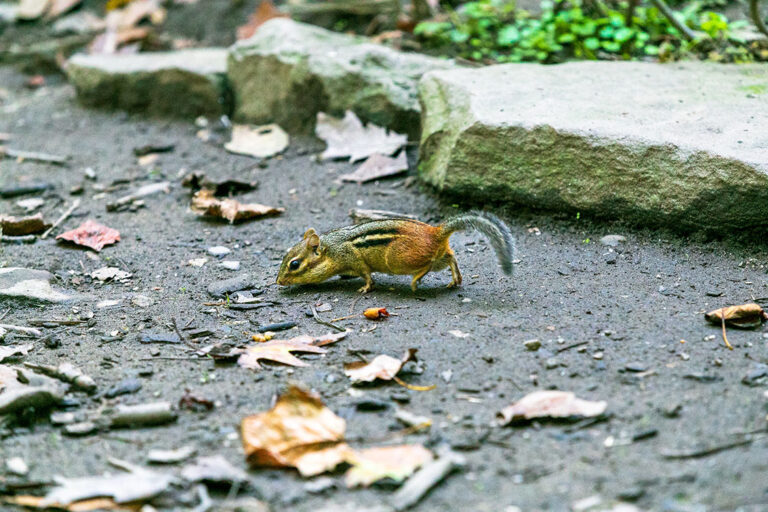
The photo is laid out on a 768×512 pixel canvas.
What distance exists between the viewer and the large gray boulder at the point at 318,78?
634 centimetres

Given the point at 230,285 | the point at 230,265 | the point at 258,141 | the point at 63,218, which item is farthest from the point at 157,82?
the point at 230,285

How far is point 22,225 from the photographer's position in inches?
214

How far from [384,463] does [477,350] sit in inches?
36.2

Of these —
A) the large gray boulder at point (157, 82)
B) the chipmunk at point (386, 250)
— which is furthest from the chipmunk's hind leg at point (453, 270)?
the large gray boulder at point (157, 82)

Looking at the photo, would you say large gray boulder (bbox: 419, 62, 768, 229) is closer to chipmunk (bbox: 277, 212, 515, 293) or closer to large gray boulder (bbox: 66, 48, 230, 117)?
chipmunk (bbox: 277, 212, 515, 293)

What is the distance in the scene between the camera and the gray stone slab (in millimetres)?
4391

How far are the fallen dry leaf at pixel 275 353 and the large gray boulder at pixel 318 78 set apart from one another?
115 inches

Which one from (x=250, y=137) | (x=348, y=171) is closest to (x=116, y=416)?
(x=348, y=171)

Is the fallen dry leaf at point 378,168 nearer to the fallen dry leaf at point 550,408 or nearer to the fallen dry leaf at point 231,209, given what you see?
the fallen dry leaf at point 231,209

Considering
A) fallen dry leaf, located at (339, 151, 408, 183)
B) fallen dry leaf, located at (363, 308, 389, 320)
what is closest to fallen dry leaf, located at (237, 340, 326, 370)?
fallen dry leaf, located at (363, 308, 389, 320)

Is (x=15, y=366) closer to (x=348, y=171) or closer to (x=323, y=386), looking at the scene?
(x=323, y=386)

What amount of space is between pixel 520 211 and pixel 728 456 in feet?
8.33

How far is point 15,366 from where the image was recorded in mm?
3684

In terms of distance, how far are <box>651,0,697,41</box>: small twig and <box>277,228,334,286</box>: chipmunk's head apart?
130 inches
